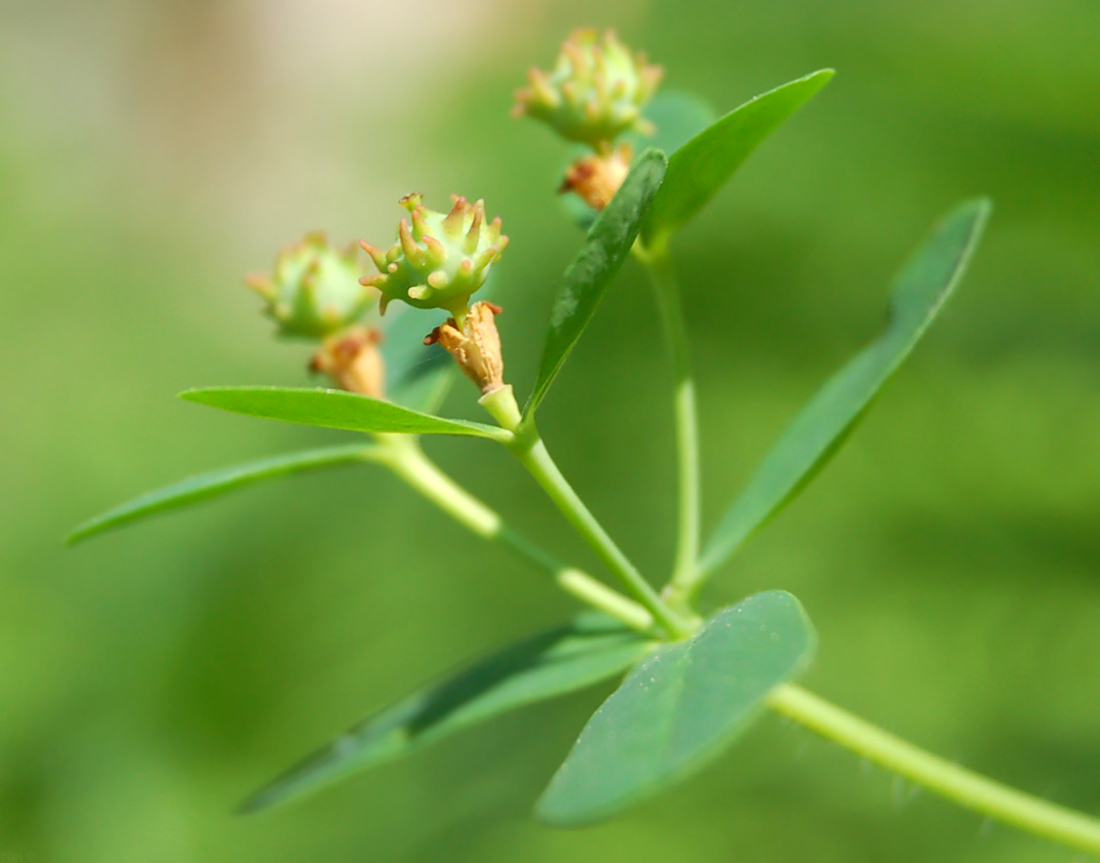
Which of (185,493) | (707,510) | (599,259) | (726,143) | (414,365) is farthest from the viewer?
(707,510)

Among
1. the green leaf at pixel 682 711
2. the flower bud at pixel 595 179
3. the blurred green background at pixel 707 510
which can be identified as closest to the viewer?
the green leaf at pixel 682 711

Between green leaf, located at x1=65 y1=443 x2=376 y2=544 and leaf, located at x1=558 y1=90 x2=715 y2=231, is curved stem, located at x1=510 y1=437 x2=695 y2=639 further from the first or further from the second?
leaf, located at x1=558 y1=90 x2=715 y2=231

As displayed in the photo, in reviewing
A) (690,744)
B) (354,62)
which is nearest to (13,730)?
(690,744)

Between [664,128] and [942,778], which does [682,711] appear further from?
[664,128]

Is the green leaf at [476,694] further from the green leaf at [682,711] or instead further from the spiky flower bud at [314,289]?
the spiky flower bud at [314,289]

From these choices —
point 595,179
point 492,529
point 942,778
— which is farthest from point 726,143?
point 942,778

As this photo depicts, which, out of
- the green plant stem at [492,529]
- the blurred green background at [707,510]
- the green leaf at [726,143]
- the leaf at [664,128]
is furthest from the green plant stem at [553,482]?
the blurred green background at [707,510]
